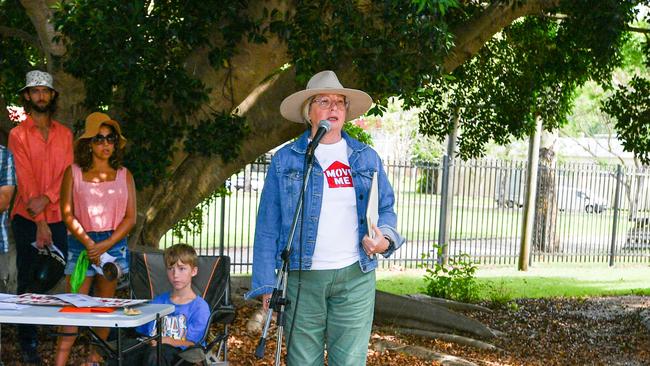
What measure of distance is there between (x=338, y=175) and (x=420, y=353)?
15.0 feet

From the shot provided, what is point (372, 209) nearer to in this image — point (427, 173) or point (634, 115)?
point (634, 115)

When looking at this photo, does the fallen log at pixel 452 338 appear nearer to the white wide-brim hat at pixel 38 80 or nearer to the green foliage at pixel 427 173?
the white wide-brim hat at pixel 38 80

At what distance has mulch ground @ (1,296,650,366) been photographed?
786 centimetres

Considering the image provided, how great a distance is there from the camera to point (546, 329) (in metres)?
12.2

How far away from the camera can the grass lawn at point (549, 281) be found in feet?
52.9

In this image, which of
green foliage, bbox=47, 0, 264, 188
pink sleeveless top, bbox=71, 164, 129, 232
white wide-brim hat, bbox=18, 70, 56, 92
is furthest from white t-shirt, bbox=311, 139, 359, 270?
white wide-brim hat, bbox=18, 70, 56, 92

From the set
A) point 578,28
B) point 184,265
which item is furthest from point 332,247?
point 578,28

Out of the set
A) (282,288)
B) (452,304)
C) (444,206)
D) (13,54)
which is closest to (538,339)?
(452,304)

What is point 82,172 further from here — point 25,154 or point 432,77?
point 432,77

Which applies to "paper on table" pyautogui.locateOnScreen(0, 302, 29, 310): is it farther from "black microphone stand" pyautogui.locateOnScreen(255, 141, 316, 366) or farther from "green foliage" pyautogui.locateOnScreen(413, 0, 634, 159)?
"green foliage" pyautogui.locateOnScreen(413, 0, 634, 159)

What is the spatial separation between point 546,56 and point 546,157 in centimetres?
1201

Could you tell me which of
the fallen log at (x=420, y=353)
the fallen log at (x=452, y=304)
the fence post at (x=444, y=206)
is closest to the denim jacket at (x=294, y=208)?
the fallen log at (x=420, y=353)

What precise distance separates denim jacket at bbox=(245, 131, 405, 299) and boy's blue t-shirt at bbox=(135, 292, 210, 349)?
1000 millimetres

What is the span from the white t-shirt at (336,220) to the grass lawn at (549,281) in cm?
1019
